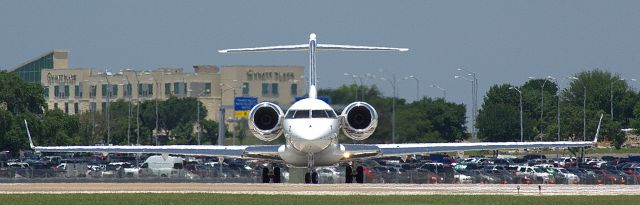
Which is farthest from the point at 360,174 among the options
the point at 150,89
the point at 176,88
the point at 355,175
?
the point at 150,89

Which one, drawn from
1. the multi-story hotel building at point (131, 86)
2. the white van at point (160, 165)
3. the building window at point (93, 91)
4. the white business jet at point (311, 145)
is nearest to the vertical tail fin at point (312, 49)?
the white business jet at point (311, 145)

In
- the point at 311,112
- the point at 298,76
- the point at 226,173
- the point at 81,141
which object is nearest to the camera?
the point at 311,112

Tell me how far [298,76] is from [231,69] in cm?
3085

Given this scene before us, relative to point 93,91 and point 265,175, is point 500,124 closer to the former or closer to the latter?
point 93,91

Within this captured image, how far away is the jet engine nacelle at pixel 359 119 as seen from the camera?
65062 mm

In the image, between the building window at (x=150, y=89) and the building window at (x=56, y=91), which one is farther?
the building window at (x=56, y=91)

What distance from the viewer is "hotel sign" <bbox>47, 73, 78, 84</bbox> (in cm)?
15150

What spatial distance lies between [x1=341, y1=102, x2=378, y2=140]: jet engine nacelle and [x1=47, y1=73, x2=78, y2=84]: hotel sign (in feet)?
291

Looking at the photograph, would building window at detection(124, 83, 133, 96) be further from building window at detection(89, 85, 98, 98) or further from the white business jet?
the white business jet

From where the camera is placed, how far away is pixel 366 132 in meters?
65.3

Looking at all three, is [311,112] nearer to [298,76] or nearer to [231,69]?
[298,76]

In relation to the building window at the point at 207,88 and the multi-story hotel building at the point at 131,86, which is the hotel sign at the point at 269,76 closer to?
the multi-story hotel building at the point at 131,86

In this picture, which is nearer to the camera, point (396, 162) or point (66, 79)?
point (396, 162)

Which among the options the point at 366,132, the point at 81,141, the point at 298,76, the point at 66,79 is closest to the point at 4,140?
the point at 81,141
